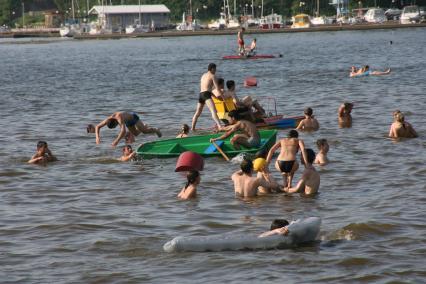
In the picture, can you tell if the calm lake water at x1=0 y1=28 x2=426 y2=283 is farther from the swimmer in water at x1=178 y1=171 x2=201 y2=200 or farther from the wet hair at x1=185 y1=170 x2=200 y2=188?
the wet hair at x1=185 y1=170 x2=200 y2=188

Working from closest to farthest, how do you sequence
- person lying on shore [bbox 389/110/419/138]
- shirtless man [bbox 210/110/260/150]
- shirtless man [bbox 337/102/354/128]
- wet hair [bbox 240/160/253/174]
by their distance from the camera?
wet hair [bbox 240/160/253/174] < shirtless man [bbox 210/110/260/150] < person lying on shore [bbox 389/110/419/138] < shirtless man [bbox 337/102/354/128]

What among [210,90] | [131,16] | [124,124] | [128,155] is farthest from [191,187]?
[131,16]

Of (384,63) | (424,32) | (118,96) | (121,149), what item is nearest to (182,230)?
(121,149)

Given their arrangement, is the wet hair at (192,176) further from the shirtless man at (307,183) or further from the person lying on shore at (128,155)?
the person lying on shore at (128,155)

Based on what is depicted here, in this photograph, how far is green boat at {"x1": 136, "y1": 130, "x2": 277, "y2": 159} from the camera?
2242 cm

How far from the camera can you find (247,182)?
1828 cm

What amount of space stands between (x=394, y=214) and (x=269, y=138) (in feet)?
19.9

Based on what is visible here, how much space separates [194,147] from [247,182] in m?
4.67

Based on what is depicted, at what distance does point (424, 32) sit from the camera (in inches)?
4387

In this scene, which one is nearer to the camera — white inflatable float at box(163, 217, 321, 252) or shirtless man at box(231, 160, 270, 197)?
white inflatable float at box(163, 217, 321, 252)

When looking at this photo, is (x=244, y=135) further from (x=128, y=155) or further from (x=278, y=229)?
(x=278, y=229)

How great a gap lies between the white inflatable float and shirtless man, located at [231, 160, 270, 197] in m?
3.69

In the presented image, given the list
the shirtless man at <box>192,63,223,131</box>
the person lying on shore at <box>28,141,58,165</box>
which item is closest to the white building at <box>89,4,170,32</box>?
the shirtless man at <box>192,63,223,131</box>

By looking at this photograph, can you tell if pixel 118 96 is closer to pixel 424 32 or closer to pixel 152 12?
pixel 424 32
